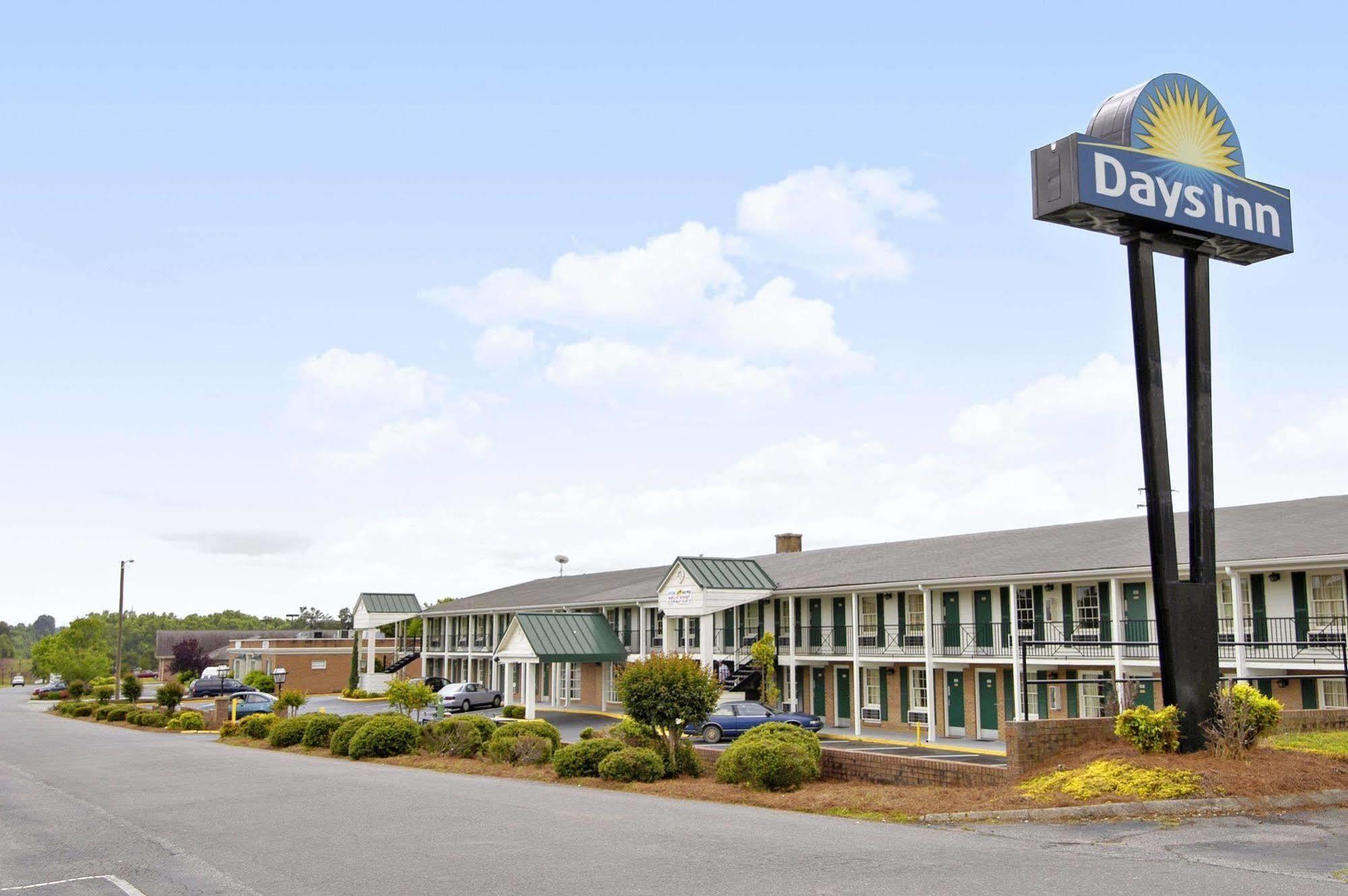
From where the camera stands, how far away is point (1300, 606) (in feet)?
85.6

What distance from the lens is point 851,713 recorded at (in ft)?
121

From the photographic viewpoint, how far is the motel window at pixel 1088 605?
3014 centimetres

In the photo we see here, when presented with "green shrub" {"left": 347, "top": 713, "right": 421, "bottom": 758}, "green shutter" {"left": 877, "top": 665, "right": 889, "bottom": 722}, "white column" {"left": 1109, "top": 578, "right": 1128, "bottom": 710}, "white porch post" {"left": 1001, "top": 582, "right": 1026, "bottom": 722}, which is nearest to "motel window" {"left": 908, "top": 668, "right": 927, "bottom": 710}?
"green shutter" {"left": 877, "top": 665, "right": 889, "bottom": 722}

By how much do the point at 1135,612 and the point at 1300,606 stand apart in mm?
4128

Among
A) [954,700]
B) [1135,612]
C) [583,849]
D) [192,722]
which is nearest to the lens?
[583,849]

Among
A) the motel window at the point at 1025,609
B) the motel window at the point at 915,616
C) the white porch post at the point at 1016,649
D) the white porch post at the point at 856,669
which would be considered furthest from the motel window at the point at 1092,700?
the white porch post at the point at 856,669

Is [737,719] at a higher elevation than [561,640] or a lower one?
lower

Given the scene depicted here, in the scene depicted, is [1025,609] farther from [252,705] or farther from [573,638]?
[252,705]

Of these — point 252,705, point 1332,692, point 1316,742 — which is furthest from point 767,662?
point 252,705

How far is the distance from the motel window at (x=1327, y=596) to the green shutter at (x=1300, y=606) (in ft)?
0.47

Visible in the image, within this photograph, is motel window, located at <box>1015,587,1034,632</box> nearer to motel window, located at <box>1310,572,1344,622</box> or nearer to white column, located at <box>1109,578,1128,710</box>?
white column, located at <box>1109,578,1128,710</box>

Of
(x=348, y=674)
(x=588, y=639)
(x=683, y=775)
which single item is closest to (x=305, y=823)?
(x=683, y=775)

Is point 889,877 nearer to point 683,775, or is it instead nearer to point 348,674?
point 683,775

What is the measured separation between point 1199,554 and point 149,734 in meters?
35.4
